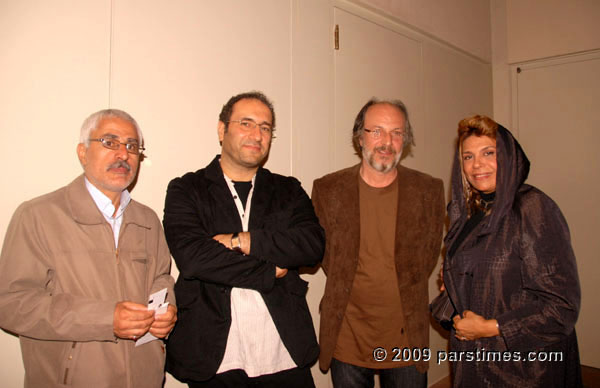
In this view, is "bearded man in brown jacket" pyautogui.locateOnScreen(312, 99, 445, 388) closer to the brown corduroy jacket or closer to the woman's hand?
the brown corduroy jacket

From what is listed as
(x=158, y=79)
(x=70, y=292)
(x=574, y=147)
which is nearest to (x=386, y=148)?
(x=158, y=79)

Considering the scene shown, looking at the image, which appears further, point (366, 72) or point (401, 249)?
point (366, 72)

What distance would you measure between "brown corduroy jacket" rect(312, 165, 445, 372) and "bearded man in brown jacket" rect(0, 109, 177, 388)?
38.2 inches

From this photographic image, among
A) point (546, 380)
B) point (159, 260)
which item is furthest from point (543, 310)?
point (159, 260)

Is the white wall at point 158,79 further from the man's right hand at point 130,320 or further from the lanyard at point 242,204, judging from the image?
the man's right hand at point 130,320

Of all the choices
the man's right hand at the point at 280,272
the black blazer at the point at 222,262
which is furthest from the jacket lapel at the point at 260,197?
the man's right hand at the point at 280,272

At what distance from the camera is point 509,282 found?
1864 mm

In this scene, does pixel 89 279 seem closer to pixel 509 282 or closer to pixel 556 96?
pixel 509 282

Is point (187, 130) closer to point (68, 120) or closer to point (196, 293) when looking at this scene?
point (68, 120)

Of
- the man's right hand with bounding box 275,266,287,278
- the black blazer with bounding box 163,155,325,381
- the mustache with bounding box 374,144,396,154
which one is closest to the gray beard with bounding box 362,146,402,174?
the mustache with bounding box 374,144,396,154

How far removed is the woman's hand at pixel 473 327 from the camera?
1.83 meters

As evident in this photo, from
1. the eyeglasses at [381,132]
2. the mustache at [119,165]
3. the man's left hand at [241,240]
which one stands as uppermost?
the eyeglasses at [381,132]

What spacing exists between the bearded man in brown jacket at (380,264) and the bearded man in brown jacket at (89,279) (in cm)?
102

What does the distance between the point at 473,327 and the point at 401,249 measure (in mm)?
579
